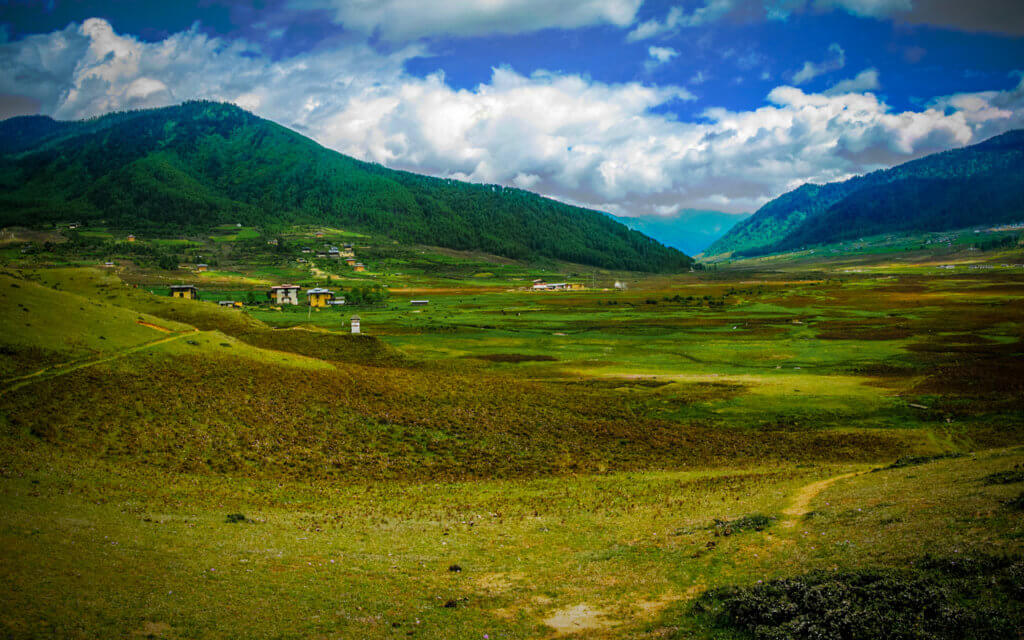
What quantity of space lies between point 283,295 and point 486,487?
146 meters

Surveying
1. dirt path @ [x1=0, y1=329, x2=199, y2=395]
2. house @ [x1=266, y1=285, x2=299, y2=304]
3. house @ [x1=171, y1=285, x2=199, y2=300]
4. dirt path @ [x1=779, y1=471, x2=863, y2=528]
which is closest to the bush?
dirt path @ [x1=779, y1=471, x2=863, y2=528]

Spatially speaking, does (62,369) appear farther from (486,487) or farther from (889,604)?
(889,604)

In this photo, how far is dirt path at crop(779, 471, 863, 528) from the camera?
22469 millimetres

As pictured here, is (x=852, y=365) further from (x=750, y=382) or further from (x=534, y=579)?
(x=534, y=579)

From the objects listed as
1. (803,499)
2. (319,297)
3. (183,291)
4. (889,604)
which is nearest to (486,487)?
(803,499)

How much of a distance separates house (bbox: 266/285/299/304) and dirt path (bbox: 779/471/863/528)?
507ft

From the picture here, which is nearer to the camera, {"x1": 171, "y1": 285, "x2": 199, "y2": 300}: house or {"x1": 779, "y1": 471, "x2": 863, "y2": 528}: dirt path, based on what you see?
{"x1": 779, "y1": 471, "x2": 863, "y2": 528}: dirt path

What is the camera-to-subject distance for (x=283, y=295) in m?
164

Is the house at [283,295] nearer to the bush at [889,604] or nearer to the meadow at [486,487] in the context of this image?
the meadow at [486,487]

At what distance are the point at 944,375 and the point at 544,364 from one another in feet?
139

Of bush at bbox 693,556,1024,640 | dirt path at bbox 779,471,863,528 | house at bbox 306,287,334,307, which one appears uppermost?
house at bbox 306,287,334,307

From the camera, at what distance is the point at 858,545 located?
17.4 metres

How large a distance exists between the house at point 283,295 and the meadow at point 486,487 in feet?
276

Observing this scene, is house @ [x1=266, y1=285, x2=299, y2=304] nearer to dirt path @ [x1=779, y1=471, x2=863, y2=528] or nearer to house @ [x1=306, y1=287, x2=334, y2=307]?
house @ [x1=306, y1=287, x2=334, y2=307]
